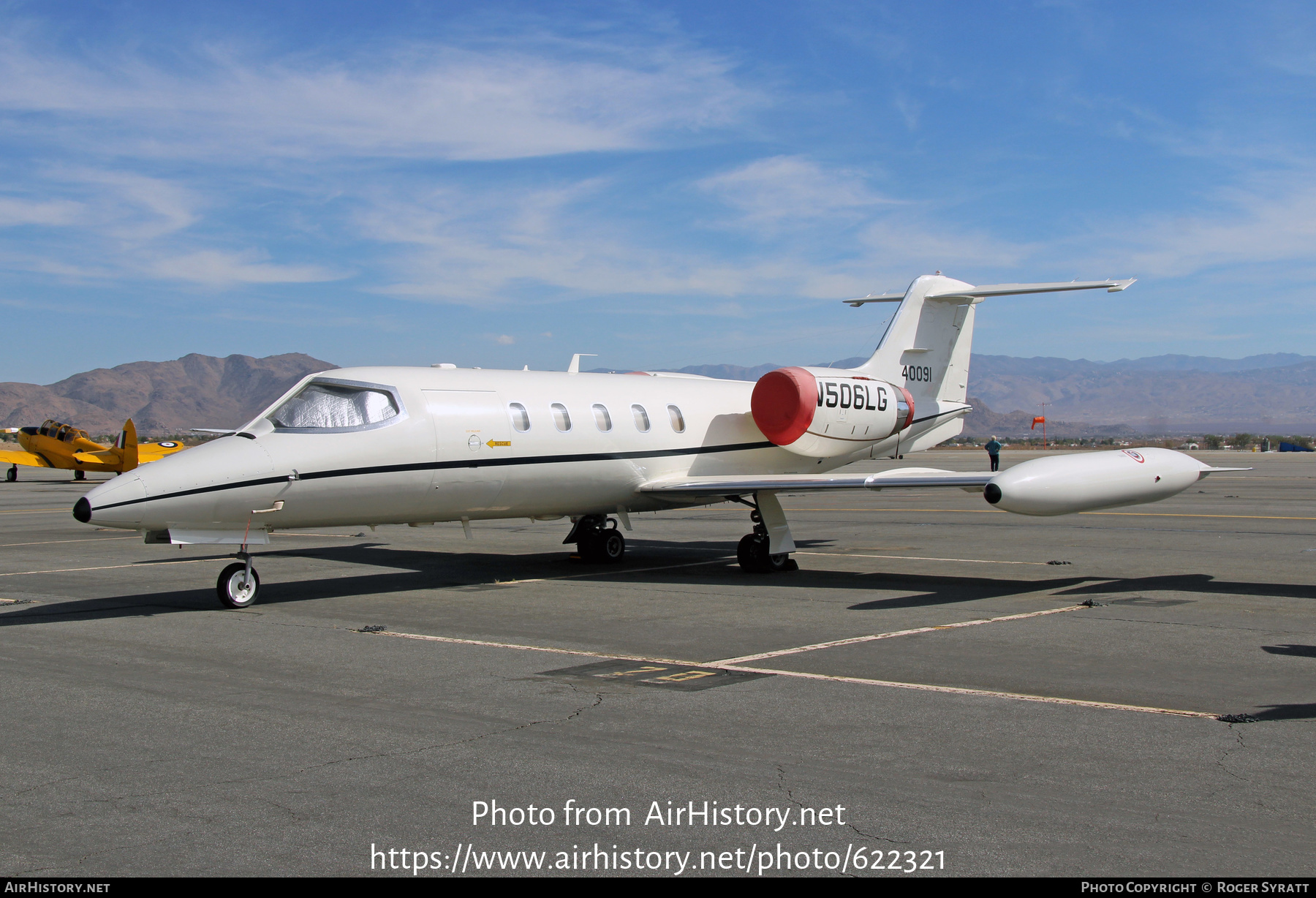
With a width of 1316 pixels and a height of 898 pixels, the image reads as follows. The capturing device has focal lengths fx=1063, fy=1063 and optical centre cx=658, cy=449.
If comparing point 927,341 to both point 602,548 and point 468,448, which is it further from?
point 468,448

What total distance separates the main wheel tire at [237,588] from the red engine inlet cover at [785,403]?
781cm

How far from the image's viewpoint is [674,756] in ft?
19.3

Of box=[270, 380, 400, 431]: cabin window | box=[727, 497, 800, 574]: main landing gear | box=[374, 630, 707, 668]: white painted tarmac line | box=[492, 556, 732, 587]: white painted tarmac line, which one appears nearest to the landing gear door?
box=[270, 380, 400, 431]: cabin window

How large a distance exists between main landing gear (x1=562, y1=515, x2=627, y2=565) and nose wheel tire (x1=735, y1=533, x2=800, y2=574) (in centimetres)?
217

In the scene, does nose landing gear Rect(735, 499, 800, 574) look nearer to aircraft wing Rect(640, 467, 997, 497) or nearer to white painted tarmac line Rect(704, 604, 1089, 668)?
aircraft wing Rect(640, 467, 997, 497)

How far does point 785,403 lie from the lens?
53.0ft

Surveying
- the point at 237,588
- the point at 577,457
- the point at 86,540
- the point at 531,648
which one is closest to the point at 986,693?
the point at 531,648

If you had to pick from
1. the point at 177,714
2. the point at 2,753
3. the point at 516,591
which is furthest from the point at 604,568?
the point at 2,753

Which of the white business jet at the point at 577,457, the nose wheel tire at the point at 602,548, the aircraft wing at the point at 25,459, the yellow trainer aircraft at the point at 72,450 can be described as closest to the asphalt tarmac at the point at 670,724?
the white business jet at the point at 577,457

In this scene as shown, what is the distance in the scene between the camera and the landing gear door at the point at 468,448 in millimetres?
12664

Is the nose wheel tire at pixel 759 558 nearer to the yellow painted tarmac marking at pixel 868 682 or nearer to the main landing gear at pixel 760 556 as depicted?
the main landing gear at pixel 760 556

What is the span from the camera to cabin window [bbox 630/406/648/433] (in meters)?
15.1
